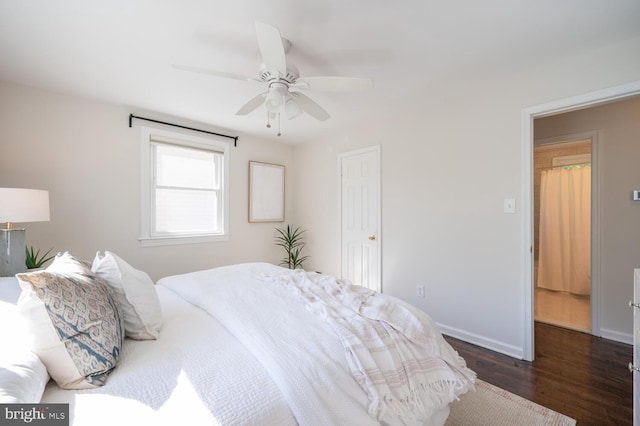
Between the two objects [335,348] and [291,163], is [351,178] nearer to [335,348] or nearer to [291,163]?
[291,163]

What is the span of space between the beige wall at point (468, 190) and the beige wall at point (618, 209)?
18 cm

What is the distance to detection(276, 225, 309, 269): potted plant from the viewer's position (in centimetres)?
436

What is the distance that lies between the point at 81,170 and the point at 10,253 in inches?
42.6

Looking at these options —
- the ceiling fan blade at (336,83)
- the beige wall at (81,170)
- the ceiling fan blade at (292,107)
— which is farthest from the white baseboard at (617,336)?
the beige wall at (81,170)

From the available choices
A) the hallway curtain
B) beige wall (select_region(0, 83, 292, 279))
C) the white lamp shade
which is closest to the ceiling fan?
the white lamp shade

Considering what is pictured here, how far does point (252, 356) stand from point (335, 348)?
1.07 feet

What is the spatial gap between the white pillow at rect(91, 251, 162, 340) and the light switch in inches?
105

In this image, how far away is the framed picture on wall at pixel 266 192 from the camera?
159 inches

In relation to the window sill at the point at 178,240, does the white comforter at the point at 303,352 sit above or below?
below

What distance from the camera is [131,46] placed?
1.94 metres

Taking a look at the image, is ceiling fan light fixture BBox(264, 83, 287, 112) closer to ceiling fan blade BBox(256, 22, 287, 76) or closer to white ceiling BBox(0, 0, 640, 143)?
ceiling fan blade BBox(256, 22, 287, 76)

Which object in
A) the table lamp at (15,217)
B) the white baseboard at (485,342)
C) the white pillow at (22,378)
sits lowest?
the white baseboard at (485,342)

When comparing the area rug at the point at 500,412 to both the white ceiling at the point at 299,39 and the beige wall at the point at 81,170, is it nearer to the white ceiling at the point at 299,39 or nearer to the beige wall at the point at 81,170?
the white ceiling at the point at 299,39

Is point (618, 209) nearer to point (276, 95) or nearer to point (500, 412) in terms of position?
point (500, 412)
